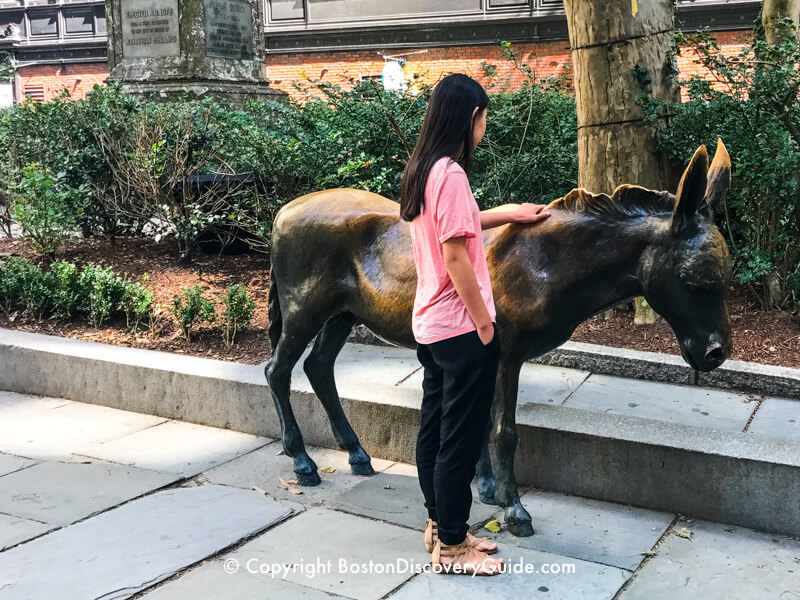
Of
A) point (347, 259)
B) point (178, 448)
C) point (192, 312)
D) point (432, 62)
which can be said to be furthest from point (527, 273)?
point (432, 62)

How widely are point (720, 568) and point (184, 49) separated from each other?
379 inches

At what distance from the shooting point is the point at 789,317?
7.18 meters

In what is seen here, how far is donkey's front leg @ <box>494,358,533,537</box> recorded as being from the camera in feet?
13.9

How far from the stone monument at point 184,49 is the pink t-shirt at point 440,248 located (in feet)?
26.9

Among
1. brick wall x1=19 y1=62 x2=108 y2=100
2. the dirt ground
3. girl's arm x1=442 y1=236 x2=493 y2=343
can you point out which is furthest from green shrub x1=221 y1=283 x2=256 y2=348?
brick wall x1=19 y1=62 x2=108 y2=100

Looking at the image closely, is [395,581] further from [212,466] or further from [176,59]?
[176,59]

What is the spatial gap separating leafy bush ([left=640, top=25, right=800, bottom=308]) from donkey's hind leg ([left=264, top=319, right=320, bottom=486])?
3.43 m

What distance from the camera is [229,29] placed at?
38.8 feet

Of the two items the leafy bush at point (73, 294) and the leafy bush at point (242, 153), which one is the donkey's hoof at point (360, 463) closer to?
the leafy bush at point (73, 294)

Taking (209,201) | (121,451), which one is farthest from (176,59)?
(121,451)

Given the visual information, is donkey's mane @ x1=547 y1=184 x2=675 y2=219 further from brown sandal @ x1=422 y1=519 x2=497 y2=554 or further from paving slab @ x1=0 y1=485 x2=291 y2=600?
paving slab @ x1=0 y1=485 x2=291 y2=600

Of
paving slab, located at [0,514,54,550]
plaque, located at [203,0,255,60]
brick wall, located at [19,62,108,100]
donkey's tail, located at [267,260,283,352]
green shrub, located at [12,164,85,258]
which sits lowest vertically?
paving slab, located at [0,514,54,550]

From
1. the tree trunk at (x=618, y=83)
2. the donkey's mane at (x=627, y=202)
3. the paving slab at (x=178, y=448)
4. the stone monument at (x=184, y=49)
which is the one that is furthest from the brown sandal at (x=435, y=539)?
the stone monument at (x=184, y=49)

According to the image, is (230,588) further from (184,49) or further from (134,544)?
(184,49)
